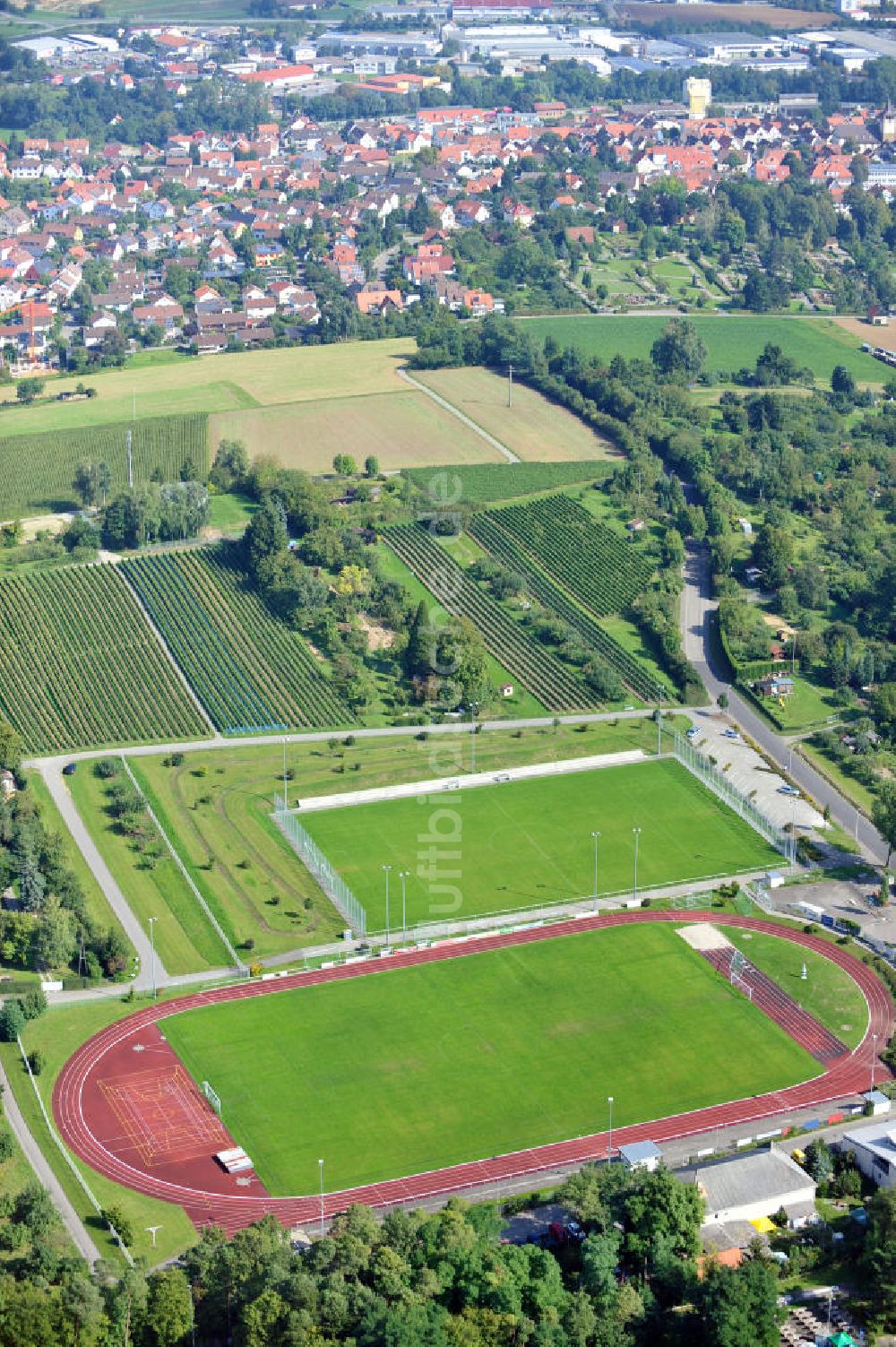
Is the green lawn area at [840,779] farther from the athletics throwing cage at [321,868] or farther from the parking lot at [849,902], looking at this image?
the athletics throwing cage at [321,868]

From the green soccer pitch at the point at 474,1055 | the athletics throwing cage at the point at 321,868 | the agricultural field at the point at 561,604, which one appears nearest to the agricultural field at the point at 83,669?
the athletics throwing cage at the point at 321,868

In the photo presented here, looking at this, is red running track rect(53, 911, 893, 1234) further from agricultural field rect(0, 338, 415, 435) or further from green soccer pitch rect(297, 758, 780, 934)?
agricultural field rect(0, 338, 415, 435)

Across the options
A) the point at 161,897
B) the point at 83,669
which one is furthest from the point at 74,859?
the point at 83,669

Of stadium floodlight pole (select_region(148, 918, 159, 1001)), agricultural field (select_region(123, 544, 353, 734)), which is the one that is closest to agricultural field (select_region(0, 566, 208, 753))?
agricultural field (select_region(123, 544, 353, 734))

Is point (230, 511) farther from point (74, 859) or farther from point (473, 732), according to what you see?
point (74, 859)

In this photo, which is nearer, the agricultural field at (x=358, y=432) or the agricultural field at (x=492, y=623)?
the agricultural field at (x=492, y=623)
